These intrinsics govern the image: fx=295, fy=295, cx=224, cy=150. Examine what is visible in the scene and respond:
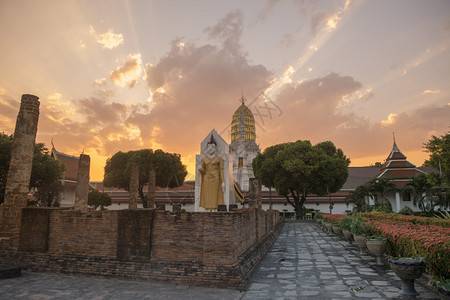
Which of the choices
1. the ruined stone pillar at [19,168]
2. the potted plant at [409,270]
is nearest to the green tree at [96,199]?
the ruined stone pillar at [19,168]

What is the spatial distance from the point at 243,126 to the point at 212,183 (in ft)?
130

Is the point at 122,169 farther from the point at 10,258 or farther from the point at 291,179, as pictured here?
the point at 10,258

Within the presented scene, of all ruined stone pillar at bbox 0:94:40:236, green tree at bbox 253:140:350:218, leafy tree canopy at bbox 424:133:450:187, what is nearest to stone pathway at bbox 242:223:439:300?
ruined stone pillar at bbox 0:94:40:236

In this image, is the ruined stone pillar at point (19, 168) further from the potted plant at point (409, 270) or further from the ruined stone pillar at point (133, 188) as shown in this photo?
the potted plant at point (409, 270)

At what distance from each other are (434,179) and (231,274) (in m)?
19.3

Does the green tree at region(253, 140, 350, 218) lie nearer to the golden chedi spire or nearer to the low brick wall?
the golden chedi spire

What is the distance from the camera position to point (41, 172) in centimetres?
2111

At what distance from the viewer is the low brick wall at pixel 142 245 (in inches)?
254

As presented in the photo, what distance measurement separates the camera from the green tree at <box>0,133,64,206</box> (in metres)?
18.8

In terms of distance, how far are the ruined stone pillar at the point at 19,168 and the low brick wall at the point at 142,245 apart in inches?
14.8

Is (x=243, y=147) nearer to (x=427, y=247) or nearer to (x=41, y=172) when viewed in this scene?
(x=41, y=172)

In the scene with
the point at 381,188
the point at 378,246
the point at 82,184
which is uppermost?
the point at 381,188

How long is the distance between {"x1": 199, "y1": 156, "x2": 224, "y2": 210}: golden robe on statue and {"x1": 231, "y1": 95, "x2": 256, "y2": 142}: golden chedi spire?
38522mm

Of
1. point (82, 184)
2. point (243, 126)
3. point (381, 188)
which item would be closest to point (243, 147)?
point (243, 126)
